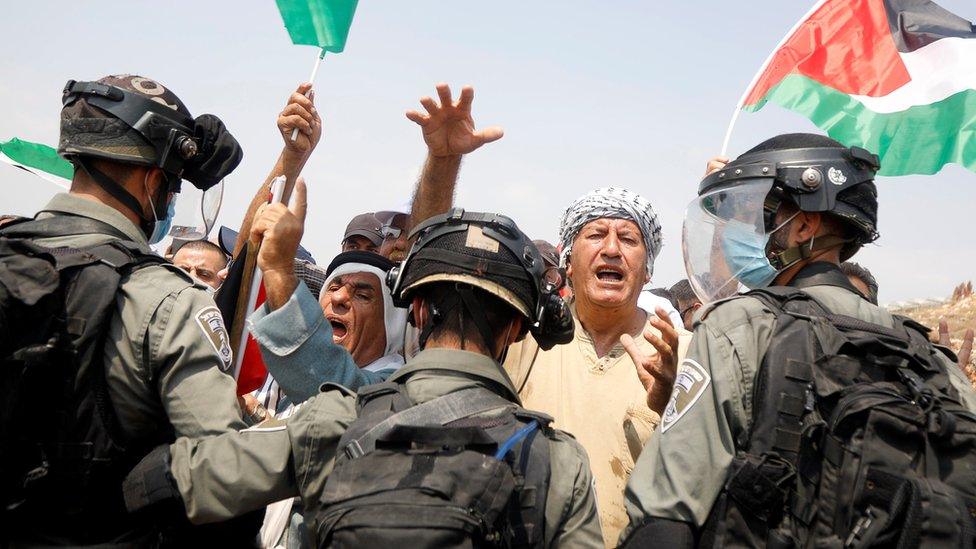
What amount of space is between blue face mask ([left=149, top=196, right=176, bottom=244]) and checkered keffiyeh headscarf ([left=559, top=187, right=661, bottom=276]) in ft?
6.81

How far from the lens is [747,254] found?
332cm

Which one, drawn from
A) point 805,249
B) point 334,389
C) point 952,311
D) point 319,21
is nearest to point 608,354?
point 805,249

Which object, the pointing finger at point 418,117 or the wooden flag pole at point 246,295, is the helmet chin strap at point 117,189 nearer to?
the wooden flag pole at point 246,295

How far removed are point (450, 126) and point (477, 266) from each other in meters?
2.15

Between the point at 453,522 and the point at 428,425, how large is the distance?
0.97 feet

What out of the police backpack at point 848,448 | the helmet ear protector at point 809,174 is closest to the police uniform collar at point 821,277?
the helmet ear protector at point 809,174

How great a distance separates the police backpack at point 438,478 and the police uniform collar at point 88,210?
1.23 metres

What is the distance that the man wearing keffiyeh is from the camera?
3580mm

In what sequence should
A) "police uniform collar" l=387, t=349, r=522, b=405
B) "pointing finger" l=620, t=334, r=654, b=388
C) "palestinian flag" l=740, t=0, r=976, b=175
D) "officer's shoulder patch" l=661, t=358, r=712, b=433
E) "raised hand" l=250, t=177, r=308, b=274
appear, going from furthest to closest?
"palestinian flag" l=740, t=0, r=976, b=175
"pointing finger" l=620, t=334, r=654, b=388
"raised hand" l=250, t=177, r=308, b=274
"officer's shoulder patch" l=661, t=358, r=712, b=433
"police uniform collar" l=387, t=349, r=522, b=405

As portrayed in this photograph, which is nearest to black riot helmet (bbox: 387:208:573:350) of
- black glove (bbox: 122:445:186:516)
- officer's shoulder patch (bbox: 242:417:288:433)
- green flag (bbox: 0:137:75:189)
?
officer's shoulder patch (bbox: 242:417:288:433)

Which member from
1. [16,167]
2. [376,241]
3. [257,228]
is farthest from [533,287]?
[16,167]

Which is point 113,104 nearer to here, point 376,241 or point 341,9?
point 341,9

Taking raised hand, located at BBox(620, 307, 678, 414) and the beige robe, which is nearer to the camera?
raised hand, located at BBox(620, 307, 678, 414)

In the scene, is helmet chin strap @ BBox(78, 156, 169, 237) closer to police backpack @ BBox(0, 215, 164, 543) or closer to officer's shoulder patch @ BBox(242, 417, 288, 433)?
police backpack @ BBox(0, 215, 164, 543)
